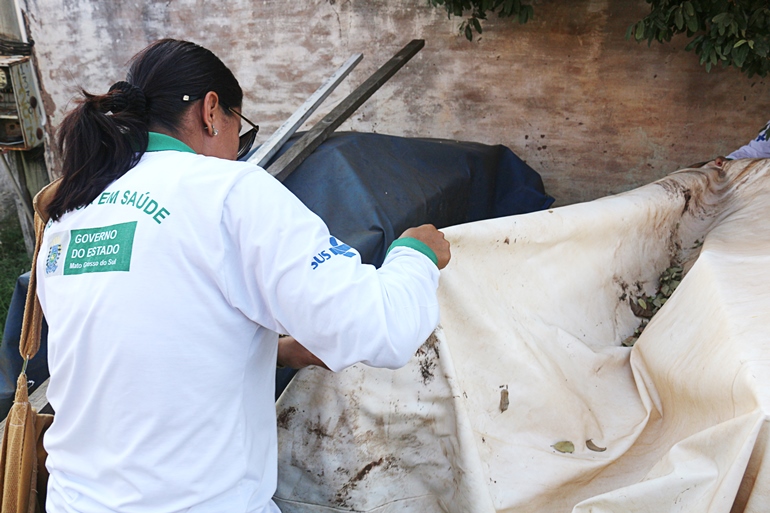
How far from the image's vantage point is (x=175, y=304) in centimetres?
118

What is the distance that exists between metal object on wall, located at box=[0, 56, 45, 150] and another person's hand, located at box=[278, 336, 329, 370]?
3.97 m

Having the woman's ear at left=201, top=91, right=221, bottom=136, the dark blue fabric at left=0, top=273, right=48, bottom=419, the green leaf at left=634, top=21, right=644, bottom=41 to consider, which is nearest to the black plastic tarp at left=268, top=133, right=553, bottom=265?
the woman's ear at left=201, top=91, right=221, bottom=136

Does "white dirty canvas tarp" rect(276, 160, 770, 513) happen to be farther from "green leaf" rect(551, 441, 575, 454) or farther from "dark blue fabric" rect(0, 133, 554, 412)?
"dark blue fabric" rect(0, 133, 554, 412)

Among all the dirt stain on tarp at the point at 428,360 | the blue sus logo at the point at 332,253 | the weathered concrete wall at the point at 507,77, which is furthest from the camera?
the weathered concrete wall at the point at 507,77

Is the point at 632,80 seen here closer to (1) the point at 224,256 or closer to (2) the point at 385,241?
(2) the point at 385,241

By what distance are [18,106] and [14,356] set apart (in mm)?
2532

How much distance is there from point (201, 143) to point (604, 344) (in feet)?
5.21

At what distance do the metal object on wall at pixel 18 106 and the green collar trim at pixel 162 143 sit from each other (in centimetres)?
392

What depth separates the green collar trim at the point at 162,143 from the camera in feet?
4.39

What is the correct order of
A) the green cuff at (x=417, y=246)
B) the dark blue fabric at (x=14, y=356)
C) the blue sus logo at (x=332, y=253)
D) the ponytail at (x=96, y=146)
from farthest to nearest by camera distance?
the dark blue fabric at (x=14, y=356)
the green cuff at (x=417, y=246)
the ponytail at (x=96, y=146)
the blue sus logo at (x=332, y=253)

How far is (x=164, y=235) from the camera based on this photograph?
1.18 m

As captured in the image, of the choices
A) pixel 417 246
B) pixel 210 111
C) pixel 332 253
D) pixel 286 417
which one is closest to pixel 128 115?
pixel 210 111

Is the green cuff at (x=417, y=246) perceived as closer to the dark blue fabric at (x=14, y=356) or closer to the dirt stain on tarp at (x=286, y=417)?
the dirt stain on tarp at (x=286, y=417)

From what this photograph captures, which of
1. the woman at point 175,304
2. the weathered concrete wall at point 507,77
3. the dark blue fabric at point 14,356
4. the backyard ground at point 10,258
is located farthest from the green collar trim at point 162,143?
the backyard ground at point 10,258
